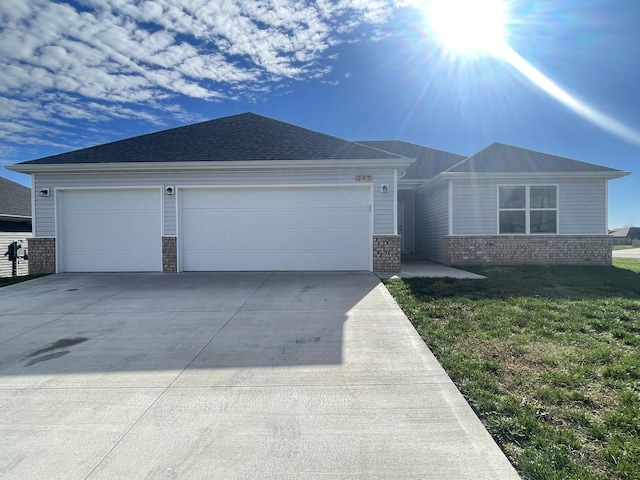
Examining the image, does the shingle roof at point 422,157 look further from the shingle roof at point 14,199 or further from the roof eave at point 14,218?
the shingle roof at point 14,199

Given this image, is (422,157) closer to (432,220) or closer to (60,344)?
(432,220)

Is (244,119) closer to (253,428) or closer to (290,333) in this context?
(290,333)

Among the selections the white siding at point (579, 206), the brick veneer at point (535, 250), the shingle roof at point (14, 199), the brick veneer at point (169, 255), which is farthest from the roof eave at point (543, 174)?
the shingle roof at point (14, 199)

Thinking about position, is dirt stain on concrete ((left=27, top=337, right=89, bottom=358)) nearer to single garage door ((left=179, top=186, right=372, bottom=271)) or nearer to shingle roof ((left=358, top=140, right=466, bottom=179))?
single garage door ((left=179, top=186, right=372, bottom=271))

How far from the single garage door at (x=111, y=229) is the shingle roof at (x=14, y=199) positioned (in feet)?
20.1

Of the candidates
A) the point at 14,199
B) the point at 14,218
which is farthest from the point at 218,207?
the point at 14,199

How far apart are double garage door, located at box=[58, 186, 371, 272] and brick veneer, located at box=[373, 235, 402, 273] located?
0.78 ft

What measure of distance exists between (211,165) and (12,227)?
1107 centimetres

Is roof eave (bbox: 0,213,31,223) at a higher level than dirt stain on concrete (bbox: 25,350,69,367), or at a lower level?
higher

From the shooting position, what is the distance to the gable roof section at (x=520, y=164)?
37.9ft

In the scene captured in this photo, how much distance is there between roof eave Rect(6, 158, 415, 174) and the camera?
32.4ft

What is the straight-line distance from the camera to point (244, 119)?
44.1 ft

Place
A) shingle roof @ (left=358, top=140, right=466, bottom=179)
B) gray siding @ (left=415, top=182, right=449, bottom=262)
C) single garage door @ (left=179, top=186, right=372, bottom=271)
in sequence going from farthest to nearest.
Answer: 1. shingle roof @ (left=358, top=140, right=466, bottom=179)
2. gray siding @ (left=415, top=182, right=449, bottom=262)
3. single garage door @ (left=179, top=186, right=372, bottom=271)

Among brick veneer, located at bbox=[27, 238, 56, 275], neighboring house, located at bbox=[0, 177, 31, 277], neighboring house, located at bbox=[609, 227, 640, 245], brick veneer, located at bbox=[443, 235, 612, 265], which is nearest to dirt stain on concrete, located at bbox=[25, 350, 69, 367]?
brick veneer, located at bbox=[27, 238, 56, 275]
